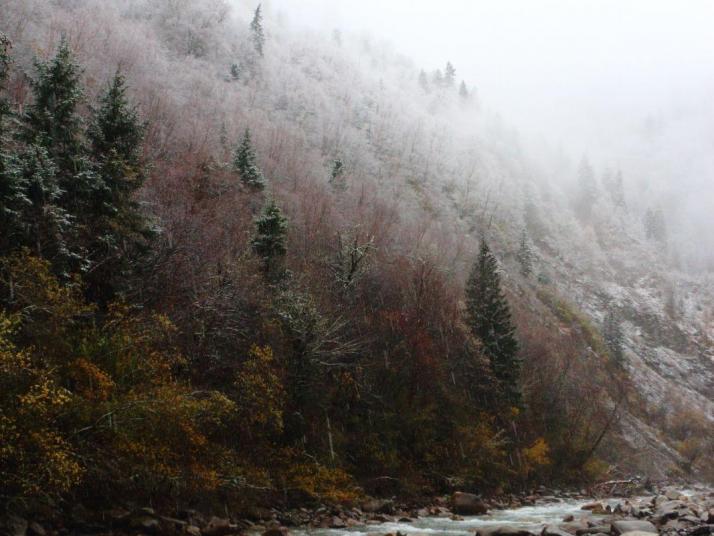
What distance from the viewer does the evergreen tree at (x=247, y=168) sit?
50.3 metres

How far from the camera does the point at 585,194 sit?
173500mm

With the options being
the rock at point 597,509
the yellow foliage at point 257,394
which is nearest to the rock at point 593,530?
the rock at point 597,509

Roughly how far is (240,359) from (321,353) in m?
4.73

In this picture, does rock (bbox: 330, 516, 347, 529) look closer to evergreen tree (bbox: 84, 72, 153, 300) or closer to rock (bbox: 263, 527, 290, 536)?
rock (bbox: 263, 527, 290, 536)

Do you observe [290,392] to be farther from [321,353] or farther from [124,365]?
[124,365]

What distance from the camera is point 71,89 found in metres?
25.4

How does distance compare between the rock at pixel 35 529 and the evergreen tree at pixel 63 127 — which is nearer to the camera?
the rock at pixel 35 529

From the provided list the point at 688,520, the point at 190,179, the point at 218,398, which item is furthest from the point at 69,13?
the point at 688,520

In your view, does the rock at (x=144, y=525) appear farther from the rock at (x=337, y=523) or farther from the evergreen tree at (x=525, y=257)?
the evergreen tree at (x=525, y=257)

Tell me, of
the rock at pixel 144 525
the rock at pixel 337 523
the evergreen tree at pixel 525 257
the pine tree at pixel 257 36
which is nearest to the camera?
the rock at pixel 144 525

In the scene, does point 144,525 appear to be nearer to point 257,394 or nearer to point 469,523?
point 257,394

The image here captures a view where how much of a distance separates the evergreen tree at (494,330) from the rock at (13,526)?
38110mm

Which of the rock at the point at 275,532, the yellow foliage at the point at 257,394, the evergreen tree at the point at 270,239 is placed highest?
the evergreen tree at the point at 270,239

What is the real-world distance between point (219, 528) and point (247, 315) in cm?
1217
